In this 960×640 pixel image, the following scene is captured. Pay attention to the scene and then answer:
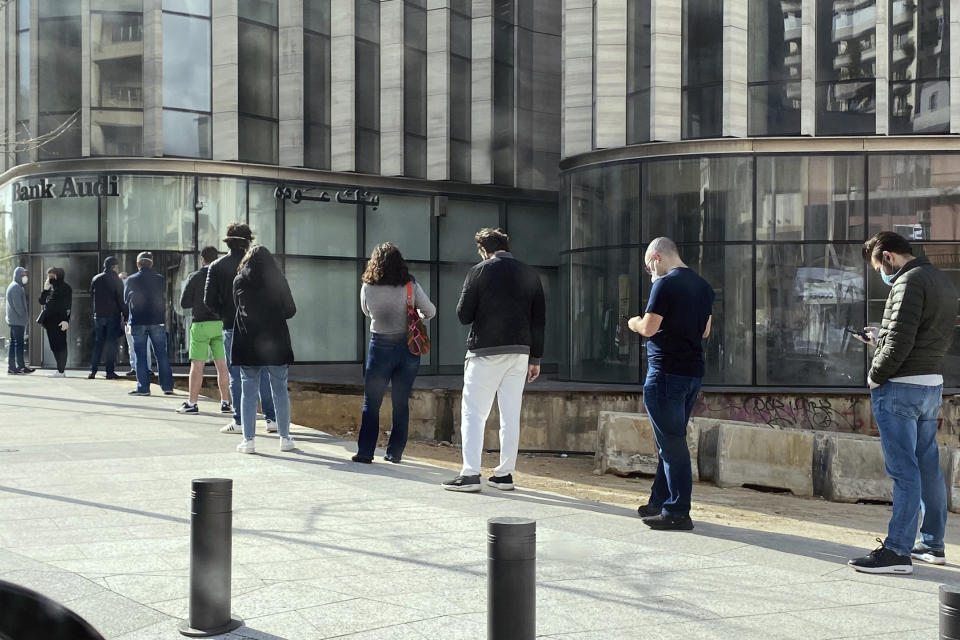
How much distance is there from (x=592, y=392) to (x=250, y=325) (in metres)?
9.39

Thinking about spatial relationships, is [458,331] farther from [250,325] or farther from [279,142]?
[250,325]

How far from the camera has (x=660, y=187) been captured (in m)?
21.4

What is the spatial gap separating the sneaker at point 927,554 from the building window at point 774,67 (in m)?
15.6

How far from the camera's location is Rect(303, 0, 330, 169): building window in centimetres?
2392

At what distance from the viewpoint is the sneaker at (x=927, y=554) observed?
6.30 metres

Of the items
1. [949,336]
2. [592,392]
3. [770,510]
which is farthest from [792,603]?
[592,392]

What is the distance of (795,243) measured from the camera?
20516mm

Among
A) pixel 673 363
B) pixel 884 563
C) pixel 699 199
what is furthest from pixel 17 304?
pixel 884 563

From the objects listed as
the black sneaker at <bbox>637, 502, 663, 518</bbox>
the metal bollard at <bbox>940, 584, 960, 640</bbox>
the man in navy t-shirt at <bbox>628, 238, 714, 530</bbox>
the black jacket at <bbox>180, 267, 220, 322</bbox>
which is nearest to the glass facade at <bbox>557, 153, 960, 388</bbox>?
the black jacket at <bbox>180, 267, 220, 322</bbox>

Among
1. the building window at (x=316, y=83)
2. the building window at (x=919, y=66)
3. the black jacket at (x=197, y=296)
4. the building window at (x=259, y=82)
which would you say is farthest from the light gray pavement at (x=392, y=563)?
the building window at (x=316, y=83)

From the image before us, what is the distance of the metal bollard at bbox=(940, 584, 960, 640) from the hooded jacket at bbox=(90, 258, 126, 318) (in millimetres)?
16370

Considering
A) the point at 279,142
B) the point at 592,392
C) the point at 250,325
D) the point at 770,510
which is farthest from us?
the point at 279,142

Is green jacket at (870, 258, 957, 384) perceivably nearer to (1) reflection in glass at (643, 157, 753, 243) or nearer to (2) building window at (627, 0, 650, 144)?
(1) reflection in glass at (643, 157, 753, 243)

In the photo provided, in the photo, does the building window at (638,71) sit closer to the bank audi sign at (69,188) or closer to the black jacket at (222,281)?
the bank audi sign at (69,188)
